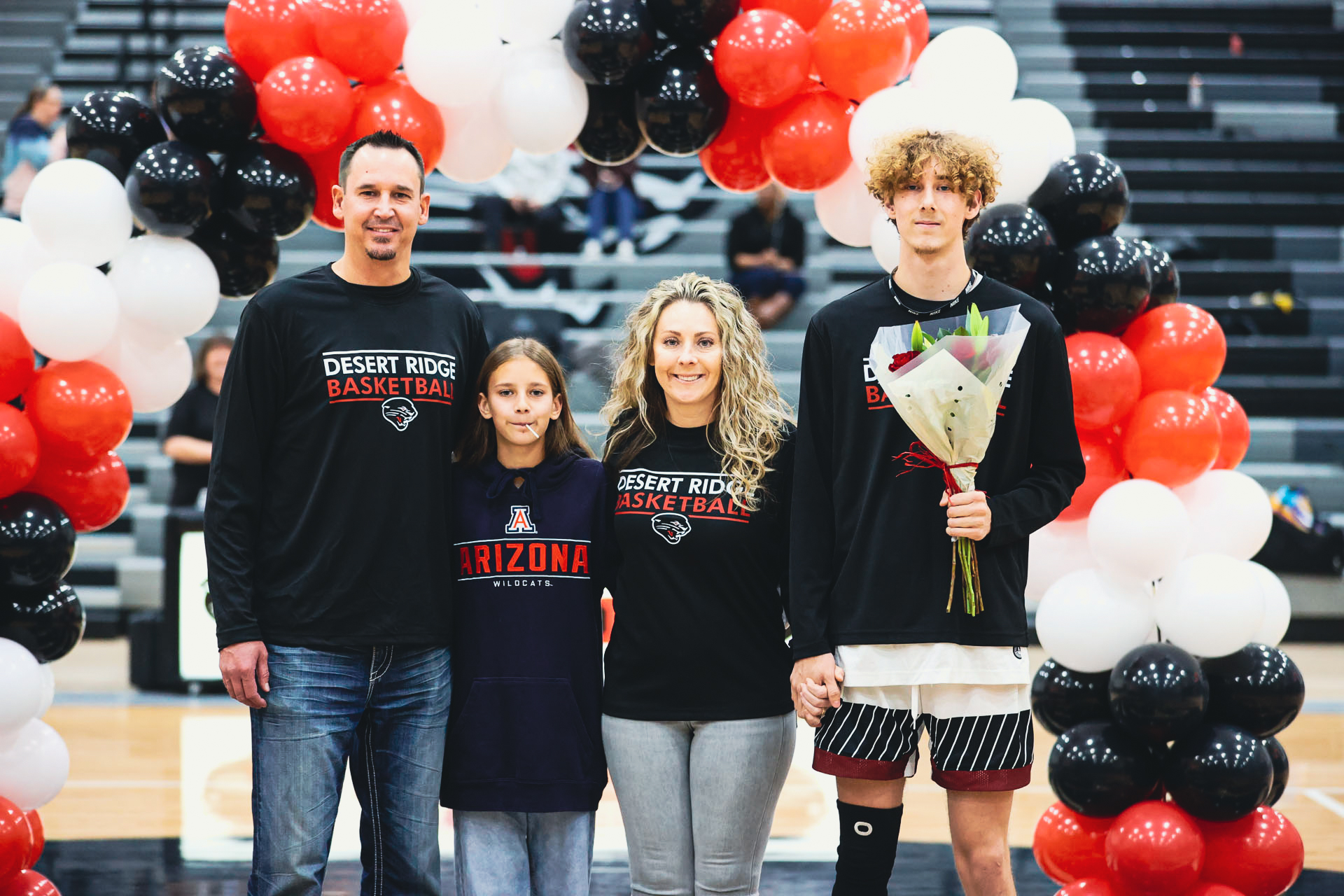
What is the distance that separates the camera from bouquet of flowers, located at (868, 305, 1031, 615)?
2.32 meters

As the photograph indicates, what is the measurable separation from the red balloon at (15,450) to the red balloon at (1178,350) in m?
2.46

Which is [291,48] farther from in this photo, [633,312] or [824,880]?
[824,880]

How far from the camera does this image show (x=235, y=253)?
3.28m

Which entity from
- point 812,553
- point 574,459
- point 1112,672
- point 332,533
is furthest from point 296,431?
point 1112,672

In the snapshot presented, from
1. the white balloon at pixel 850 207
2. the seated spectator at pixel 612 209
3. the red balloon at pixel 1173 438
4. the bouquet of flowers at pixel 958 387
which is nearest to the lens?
the bouquet of flowers at pixel 958 387

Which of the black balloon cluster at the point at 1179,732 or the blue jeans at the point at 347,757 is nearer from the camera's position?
the blue jeans at the point at 347,757

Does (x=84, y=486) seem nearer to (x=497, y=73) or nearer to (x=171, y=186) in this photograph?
(x=171, y=186)

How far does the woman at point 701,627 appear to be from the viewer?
2.44 m

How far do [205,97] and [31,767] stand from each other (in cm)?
155

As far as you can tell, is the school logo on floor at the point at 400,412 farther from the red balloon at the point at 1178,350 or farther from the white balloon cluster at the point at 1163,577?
the red balloon at the point at 1178,350

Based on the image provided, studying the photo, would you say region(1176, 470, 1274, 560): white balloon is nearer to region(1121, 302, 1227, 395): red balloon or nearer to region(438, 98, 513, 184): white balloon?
region(1121, 302, 1227, 395): red balloon

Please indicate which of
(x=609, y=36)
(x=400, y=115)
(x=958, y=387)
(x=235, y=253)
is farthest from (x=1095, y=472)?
(x=235, y=253)

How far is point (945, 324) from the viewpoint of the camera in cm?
239

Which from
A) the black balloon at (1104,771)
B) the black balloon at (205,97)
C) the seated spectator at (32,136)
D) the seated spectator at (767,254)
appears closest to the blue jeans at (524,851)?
the black balloon at (1104,771)
